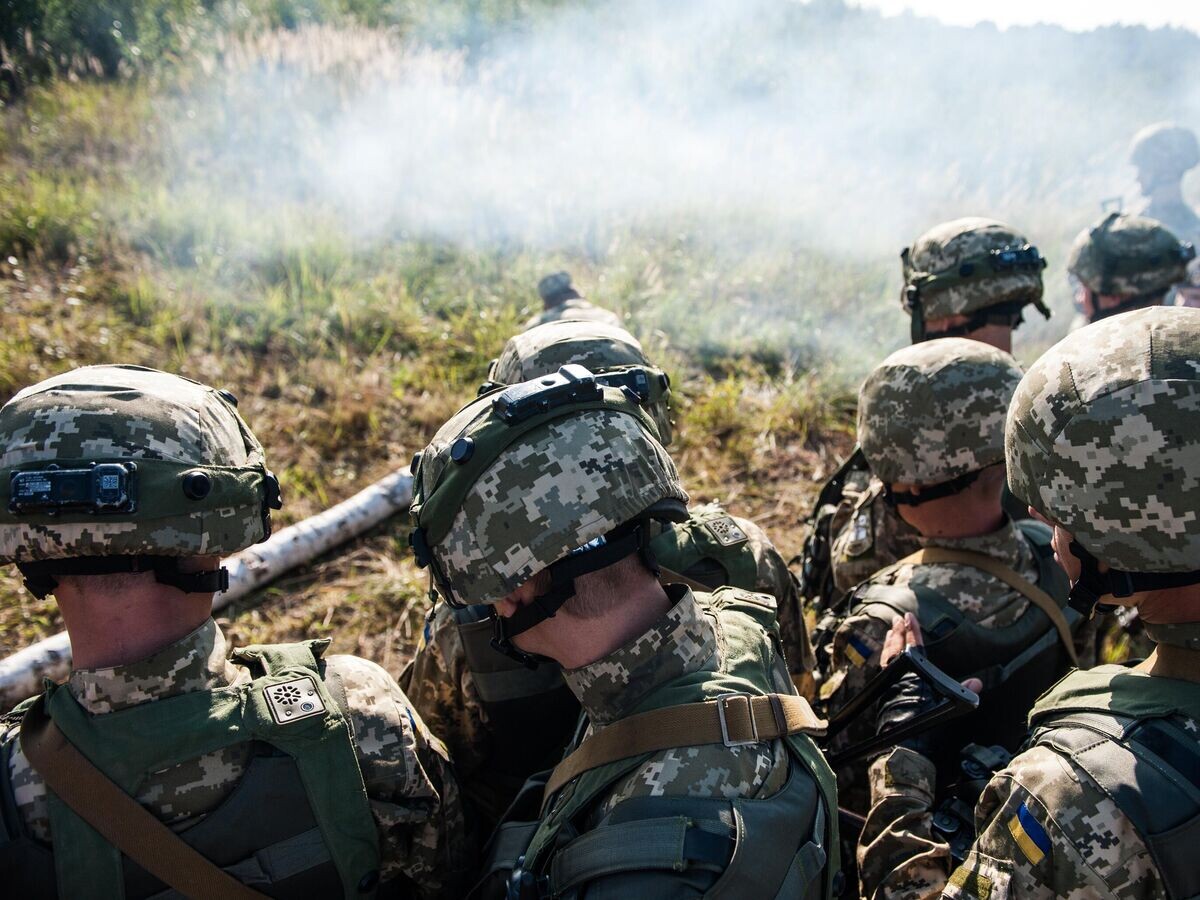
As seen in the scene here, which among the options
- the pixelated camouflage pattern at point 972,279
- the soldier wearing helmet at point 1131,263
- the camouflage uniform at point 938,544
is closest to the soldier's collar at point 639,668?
the camouflage uniform at point 938,544

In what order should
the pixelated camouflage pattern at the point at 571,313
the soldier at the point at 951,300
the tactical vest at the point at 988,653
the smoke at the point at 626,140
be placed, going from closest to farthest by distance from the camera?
the tactical vest at the point at 988,653 < the soldier at the point at 951,300 < the pixelated camouflage pattern at the point at 571,313 < the smoke at the point at 626,140

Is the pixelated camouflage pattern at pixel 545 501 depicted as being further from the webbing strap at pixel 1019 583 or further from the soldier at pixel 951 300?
the soldier at pixel 951 300

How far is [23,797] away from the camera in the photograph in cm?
184

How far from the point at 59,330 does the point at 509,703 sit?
5.41 meters

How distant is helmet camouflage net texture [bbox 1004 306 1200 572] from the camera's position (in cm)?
175

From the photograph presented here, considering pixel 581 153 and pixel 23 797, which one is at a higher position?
pixel 581 153

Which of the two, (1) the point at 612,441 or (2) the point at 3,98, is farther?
(2) the point at 3,98

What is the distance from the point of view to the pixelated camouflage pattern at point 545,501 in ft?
6.02

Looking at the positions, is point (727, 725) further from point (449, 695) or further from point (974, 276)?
point (974, 276)

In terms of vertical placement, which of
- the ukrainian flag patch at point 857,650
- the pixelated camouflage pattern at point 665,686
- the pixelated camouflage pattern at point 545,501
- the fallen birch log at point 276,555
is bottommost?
the fallen birch log at point 276,555

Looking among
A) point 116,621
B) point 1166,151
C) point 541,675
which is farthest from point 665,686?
point 1166,151

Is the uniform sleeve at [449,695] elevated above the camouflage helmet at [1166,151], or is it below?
below

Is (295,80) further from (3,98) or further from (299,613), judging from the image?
(299,613)

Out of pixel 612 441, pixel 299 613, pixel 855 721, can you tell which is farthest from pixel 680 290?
pixel 612 441
